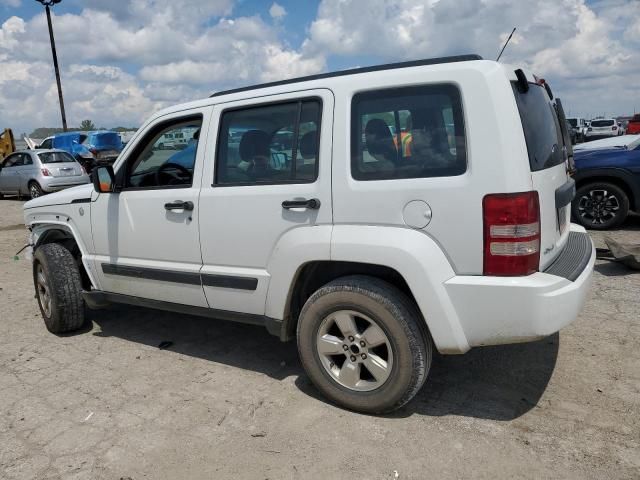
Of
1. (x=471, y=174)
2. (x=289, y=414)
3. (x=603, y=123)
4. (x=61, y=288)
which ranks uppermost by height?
(x=603, y=123)

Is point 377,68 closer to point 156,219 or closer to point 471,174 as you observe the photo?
point 471,174

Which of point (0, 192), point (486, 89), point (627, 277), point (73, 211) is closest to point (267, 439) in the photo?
point (486, 89)

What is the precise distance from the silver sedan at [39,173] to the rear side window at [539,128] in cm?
1456

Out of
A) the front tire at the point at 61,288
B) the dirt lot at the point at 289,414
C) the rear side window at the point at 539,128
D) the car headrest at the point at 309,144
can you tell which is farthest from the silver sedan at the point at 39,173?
the rear side window at the point at 539,128

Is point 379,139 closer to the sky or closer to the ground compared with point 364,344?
closer to the sky

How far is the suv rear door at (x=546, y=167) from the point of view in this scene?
2.71 m

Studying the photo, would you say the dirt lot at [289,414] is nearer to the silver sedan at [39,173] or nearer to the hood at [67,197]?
the hood at [67,197]

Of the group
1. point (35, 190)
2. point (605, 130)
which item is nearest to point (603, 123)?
point (605, 130)

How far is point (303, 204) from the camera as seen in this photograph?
3.04m

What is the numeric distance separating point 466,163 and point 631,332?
2.46 meters

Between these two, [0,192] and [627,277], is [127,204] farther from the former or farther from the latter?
[0,192]

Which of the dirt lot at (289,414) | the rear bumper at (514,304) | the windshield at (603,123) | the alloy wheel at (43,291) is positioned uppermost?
the windshield at (603,123)

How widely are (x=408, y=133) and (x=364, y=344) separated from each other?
118cm

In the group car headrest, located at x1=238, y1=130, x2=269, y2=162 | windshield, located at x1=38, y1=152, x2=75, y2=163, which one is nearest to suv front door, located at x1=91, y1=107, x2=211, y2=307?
car headrest, located at x1=238, y1=130, x2=269, y2=162
